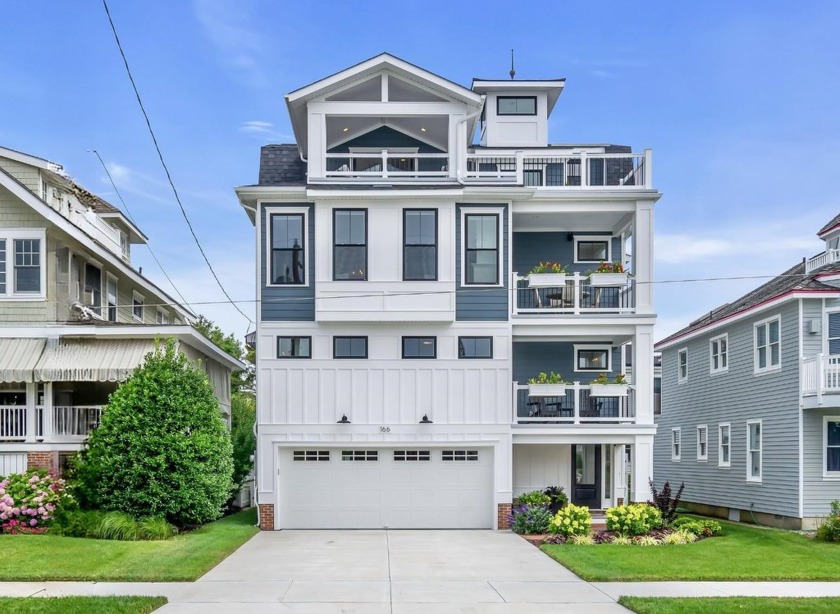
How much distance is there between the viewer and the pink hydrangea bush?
18.9 metres

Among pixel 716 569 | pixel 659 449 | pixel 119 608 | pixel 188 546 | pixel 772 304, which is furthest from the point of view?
pixel 659 449

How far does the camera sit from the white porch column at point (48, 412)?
21.6 meters

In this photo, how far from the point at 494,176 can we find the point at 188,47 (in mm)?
8249

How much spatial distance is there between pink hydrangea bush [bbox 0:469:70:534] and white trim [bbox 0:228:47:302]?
444 centimetres

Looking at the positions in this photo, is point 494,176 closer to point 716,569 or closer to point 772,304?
point 772,304

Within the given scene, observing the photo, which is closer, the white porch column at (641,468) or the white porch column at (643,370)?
the white porch column at (641,468)

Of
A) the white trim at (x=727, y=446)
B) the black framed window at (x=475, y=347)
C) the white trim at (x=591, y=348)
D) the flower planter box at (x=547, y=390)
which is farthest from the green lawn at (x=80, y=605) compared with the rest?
the white trim at (x=727, y=446)

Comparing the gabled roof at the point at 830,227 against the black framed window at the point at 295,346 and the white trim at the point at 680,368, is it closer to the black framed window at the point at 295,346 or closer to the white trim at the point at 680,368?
the white trim at the point at 680,368

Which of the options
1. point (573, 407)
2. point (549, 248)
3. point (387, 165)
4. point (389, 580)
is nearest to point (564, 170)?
point (549, 248)

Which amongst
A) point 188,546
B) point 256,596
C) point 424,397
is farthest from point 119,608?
point 424,397

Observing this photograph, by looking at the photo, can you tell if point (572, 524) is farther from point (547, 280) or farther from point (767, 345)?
point (767, 345)

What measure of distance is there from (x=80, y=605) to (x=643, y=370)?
15463 millimetres

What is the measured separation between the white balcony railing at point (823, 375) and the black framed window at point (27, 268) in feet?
63.8

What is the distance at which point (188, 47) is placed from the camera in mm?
19719
